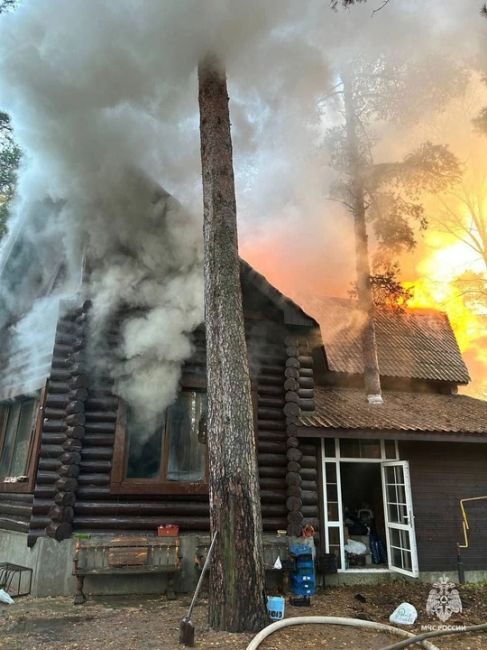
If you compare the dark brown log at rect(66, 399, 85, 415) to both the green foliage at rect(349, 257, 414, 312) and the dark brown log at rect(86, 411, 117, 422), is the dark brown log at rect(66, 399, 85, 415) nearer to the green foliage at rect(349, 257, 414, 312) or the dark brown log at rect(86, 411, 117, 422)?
the dark brown log at rect(86, 411, 117, 422)

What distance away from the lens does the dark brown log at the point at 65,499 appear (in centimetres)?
713

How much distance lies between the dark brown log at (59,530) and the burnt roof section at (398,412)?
3.90 metres

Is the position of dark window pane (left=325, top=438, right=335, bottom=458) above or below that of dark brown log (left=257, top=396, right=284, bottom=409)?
below

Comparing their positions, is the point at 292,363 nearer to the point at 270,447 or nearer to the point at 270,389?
A: the point at 270,389

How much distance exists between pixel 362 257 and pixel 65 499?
899 cm

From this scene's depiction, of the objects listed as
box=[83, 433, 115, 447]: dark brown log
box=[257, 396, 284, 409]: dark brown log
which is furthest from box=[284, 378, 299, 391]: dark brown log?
box=[83, 433, 115, 447]: dark brown log

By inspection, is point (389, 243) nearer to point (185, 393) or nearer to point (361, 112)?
point (361, 112)

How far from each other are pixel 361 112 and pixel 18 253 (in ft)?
32.2

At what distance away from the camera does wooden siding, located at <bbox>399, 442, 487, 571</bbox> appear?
880 centimetres

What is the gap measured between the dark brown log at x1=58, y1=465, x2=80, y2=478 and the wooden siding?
18.8 feet

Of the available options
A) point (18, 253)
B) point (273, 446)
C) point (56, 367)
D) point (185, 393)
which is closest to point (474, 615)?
point (273, 446)

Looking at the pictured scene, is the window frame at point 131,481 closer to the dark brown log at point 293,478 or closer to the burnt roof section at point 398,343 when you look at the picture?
the dark brown log at point 293,478

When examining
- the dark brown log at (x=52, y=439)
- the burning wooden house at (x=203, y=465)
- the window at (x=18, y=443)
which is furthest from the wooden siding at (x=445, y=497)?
the window at (x=18, y=443)

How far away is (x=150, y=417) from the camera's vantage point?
794cm
